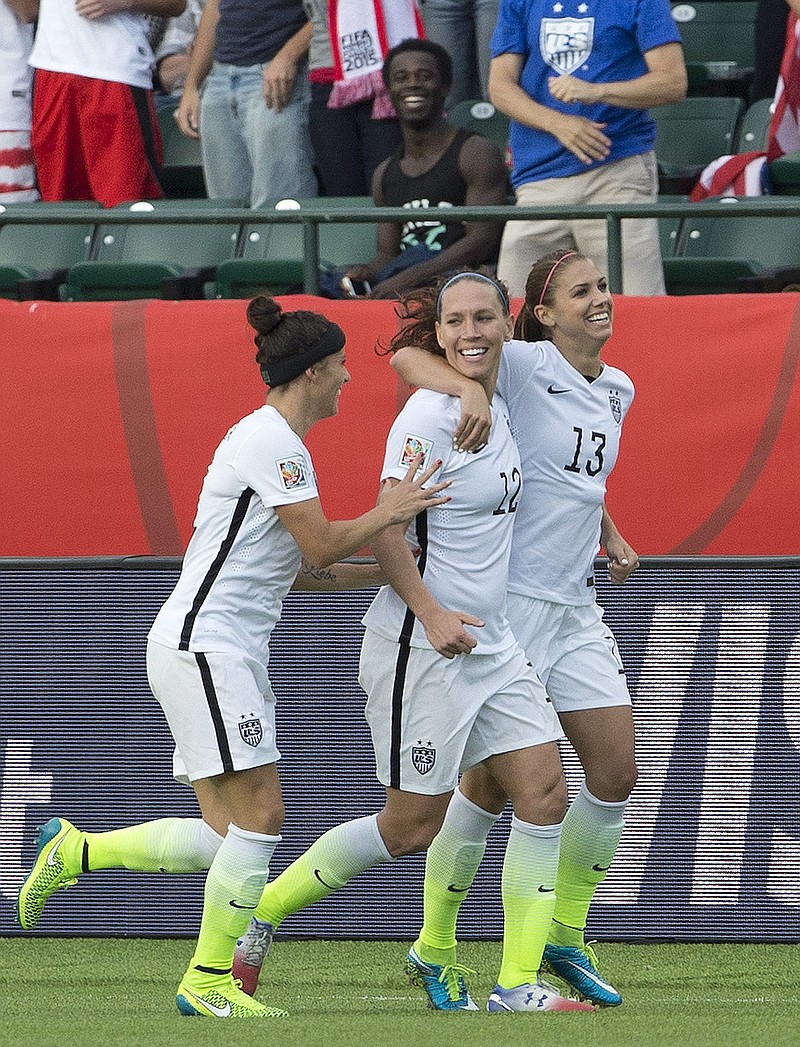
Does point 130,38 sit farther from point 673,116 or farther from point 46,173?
point 673,116

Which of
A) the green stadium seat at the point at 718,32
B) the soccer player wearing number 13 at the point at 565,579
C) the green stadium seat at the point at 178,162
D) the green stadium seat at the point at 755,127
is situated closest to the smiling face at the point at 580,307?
the soccer player wearing number 13 at the point at 565,579

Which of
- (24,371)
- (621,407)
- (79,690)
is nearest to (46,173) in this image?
(24,371)

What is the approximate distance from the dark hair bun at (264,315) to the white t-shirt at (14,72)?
5219 mm

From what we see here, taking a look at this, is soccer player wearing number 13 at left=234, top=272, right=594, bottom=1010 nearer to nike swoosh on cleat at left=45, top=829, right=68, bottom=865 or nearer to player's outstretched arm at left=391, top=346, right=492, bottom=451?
player's outstretched arm at left=391, top=346, right=492, bottom=451

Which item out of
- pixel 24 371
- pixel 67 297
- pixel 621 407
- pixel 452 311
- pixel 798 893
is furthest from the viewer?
pixel 67 297

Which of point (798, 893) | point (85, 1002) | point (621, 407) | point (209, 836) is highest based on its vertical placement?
point (621, 407)

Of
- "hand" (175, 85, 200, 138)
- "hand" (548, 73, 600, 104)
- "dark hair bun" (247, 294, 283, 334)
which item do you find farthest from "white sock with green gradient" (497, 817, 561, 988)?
"hand" (175, 85, 200, 138)

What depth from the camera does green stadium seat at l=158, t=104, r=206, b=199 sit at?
1019cm

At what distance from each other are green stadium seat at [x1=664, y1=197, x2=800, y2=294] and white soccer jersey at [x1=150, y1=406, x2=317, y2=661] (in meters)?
3.45

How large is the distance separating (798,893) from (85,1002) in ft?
7.75

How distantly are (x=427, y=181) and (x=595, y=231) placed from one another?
97 cm

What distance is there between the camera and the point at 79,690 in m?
6.24

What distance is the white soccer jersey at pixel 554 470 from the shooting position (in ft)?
16.1

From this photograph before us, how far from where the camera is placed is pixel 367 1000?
16.6 feet
